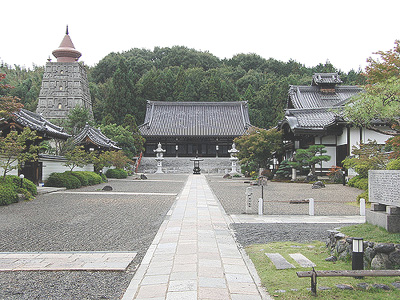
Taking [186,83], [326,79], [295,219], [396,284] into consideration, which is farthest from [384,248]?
[186,83]

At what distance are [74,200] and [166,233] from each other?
318 inches

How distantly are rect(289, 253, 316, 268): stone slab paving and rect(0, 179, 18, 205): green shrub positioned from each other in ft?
35.8

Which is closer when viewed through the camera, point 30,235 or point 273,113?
point 30,235

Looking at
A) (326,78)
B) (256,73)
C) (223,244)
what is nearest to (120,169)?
(326,78)

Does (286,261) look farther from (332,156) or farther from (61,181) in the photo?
(332,156)

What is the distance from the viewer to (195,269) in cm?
501

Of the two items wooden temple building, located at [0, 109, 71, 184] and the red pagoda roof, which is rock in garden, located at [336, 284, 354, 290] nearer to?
wooden temple building, located at [0, 109, 71, 184]

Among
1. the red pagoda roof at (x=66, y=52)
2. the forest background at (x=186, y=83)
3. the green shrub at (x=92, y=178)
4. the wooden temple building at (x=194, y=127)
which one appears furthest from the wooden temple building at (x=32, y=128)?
the red pagoda roof at (x=66, y=52)

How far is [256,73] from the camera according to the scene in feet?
245

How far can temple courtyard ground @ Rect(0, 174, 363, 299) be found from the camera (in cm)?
436

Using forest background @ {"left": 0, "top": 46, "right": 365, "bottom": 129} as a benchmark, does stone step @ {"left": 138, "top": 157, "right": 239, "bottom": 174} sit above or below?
below

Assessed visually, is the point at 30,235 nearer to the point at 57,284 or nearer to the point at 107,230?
the point at 107,230

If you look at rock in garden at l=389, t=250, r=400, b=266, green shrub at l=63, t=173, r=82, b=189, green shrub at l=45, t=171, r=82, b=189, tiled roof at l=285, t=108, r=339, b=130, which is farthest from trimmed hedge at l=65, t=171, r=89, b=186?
rock in garden at l=389, t=250, r=400, b=266

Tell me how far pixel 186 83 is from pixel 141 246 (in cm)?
5910
